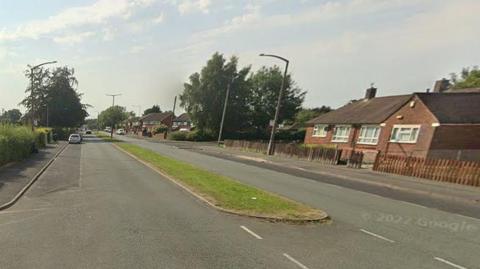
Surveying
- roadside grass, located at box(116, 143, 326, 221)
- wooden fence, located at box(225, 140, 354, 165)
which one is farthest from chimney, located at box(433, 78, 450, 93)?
roadside grass, located at box(116, 143, 326, 221)

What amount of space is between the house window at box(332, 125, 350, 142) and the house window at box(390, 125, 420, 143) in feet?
31.8

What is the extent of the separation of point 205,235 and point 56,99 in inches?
3457

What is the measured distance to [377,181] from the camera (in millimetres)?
24656

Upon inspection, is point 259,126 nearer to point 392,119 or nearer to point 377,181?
point 392,119

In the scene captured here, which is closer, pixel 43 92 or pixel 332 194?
pixel 332 194

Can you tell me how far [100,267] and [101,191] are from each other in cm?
1003

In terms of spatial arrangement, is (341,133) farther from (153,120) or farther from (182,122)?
(153,120)

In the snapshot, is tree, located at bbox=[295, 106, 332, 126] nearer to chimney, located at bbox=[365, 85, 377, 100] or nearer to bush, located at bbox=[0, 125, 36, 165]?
chimney, located at bbox=[365, 85, 377, 100]

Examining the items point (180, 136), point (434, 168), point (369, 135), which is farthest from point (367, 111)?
point (180, 136)

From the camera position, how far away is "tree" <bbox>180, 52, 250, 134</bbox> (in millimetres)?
89688

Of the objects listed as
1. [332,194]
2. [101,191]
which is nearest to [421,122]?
[332,194]

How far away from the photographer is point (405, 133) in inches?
1457

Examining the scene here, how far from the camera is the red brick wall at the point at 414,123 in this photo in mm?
34219

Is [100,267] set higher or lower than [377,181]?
lower
